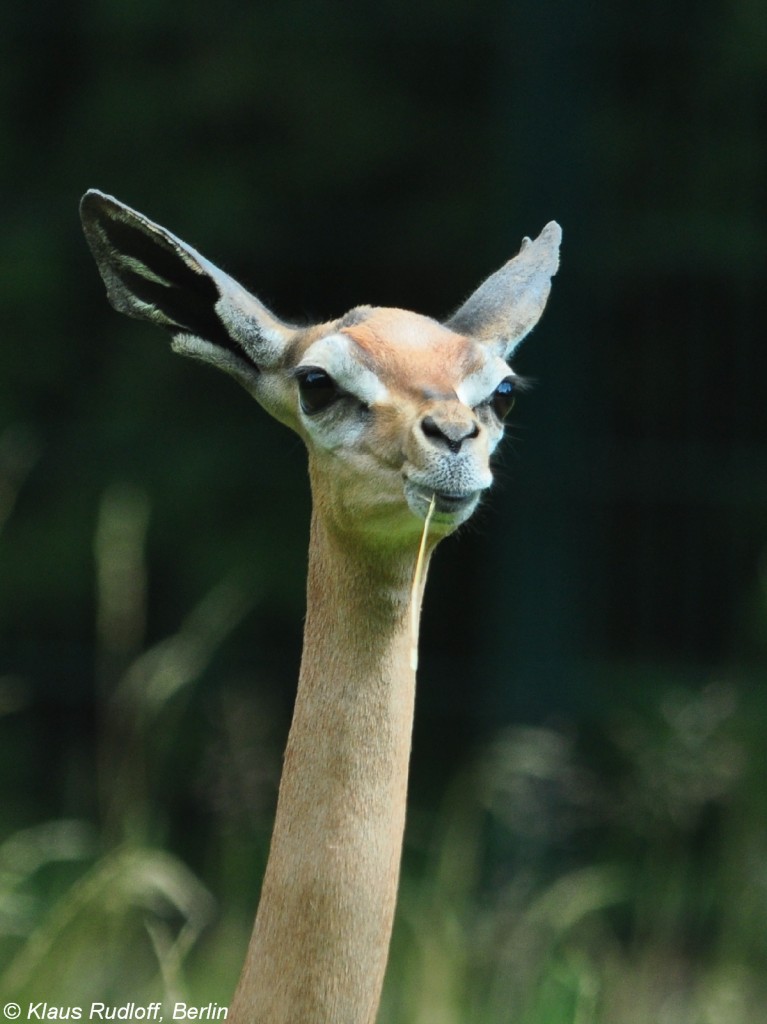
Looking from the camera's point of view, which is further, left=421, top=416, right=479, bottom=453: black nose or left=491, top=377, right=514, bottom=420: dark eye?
left=491, top=377, right=514, bottom=420: dark eye

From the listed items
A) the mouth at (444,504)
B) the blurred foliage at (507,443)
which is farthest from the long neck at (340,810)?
the blurred foliage at (507,443)

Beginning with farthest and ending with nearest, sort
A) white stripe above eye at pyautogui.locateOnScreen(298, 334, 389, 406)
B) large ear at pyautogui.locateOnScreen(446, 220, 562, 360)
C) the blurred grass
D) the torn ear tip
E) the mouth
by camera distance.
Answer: the blurred grass < large ear at pyautogui.locateOnScreen(446, 220, 562, 360) < the torn ear tip < white stripe above eye at pyautogui.locateOnScreen(298, 334, 389, 406) < the mouth

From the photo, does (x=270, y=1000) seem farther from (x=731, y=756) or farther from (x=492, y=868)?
(x=492, y=868)

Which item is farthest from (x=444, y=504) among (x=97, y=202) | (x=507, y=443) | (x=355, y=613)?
(x=507, y=443)

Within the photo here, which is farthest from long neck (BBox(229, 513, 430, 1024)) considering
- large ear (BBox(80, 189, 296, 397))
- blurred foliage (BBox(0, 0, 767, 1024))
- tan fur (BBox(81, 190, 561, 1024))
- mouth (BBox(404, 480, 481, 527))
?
blurred foliage (BBox(0, 0, 767, 1024))

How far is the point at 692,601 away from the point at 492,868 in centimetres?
116

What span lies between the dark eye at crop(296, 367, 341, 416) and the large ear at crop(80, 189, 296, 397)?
158mm

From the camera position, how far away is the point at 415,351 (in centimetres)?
230

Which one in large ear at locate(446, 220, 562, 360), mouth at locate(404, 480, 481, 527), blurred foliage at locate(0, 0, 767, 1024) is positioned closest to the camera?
mouth at locate(404, 480, 481, 527)

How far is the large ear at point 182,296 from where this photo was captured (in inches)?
94.4

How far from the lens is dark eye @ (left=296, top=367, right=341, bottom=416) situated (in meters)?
2.27

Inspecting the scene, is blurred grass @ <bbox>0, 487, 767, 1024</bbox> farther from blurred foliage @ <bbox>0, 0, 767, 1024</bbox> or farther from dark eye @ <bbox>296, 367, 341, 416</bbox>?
dark eye @ <bbox>296, 367, 341, 416</bbox>

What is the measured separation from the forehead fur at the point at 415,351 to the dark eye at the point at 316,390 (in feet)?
0.18

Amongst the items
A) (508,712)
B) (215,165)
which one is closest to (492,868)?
(508,712)
